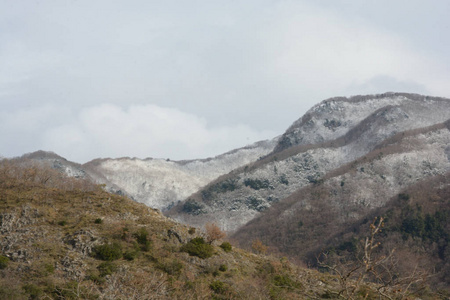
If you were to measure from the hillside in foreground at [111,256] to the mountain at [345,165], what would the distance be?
93.5m

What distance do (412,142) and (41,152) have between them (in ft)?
557

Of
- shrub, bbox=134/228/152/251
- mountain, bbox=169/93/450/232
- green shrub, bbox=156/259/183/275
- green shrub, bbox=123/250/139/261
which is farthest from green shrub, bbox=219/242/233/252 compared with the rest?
mountain, bbox=169/93/450/232

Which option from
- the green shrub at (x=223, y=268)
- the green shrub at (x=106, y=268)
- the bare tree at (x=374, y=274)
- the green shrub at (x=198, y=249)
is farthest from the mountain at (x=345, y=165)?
the bare tree at (x=374, y=274)

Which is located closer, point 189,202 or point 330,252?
point 330,252

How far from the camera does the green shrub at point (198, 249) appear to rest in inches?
1270

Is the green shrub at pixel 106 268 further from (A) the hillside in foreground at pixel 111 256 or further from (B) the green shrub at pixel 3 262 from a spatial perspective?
(B) the green shrub at pixel 3 262

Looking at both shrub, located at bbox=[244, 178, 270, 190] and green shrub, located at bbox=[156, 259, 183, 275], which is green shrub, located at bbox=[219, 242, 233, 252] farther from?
shrub, located at bbox=[244, 178, 270, 190]

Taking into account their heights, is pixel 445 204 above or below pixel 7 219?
below

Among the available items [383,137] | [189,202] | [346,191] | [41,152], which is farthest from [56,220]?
[41,152]

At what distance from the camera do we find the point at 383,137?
171375 millimetres

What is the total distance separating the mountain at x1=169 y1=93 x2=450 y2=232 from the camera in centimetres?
13150

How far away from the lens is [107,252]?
28688 mm

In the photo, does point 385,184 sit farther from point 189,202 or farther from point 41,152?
point 41,152

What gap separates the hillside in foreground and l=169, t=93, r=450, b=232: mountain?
93530 mm
